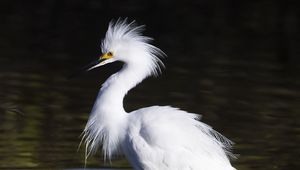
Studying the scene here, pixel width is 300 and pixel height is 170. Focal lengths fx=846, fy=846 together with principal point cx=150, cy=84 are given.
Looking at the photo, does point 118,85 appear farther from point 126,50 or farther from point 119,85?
point 126,50

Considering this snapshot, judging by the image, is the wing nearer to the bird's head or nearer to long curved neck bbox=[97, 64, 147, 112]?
long curved neck bbox=[97, 64, 147, 112]

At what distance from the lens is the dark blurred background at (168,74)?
406 inches

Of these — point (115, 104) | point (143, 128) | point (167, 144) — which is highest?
point (115, 104)

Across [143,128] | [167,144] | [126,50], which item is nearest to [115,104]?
[143,128]

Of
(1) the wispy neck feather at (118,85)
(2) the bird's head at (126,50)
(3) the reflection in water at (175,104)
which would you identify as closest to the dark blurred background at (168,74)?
(3) the reflection in water at (175,104)

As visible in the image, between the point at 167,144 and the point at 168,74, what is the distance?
697 cm

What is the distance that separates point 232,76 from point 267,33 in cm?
569

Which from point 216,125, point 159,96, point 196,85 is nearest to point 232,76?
point 196,85

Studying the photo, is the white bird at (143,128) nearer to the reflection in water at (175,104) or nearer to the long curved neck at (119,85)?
the long curved neck at (119,85)

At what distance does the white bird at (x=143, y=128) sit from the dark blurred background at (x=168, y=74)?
1.55 m

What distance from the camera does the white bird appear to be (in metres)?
7.71

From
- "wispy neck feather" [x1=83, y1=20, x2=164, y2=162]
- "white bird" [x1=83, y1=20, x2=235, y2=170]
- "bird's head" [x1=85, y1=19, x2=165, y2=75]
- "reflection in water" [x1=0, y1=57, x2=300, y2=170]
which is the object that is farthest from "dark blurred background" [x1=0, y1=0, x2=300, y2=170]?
"bird's head" [x1=85, y1=19, x2=165, y2=75]

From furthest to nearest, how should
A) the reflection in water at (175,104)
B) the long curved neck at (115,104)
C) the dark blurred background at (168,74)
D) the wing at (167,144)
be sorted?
the dark blurred background at (168,74)
the reflection in water at (175,104)
the long curved neck at (115,104)
the wing at (167,144)

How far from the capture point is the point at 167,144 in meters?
7.70
